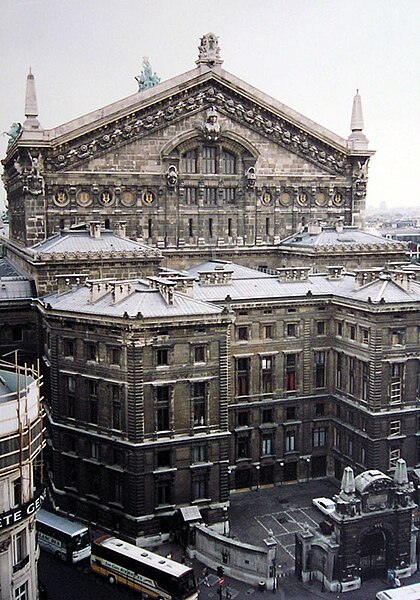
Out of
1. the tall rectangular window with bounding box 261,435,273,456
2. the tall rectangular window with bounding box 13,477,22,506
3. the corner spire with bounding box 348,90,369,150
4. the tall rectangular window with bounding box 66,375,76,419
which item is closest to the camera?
the tall rectangular window with bounding box 13,477,22,506

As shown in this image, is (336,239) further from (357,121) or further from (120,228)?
(120,228)

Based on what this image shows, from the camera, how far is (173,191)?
90.3 meters

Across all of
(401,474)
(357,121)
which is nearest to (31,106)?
(357,121)

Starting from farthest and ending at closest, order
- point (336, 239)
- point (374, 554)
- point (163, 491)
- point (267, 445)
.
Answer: point (336, 239) < point (267, 445) < point (163, 491) < point (374, 554)

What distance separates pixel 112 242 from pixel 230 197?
59.8 ft

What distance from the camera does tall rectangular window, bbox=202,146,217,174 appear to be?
9194cm

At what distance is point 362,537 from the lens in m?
60.7

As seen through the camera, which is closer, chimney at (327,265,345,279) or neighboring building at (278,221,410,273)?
chimney at (327,265,345,279)

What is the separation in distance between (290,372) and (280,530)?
16141mm

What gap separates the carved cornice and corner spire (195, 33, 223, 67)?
3099 mm

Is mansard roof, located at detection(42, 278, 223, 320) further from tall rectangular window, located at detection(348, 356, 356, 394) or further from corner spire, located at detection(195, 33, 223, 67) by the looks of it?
corner spire, located at detection(195, 33, 223, 67)

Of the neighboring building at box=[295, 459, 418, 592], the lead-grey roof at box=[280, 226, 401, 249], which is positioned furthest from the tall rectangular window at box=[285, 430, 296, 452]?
the lead-grey roof at box=[280, 226, 401, 249]

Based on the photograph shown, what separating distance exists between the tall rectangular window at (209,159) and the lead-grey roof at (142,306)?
26937 mm

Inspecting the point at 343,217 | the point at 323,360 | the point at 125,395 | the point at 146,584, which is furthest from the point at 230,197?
the point at 146,584
